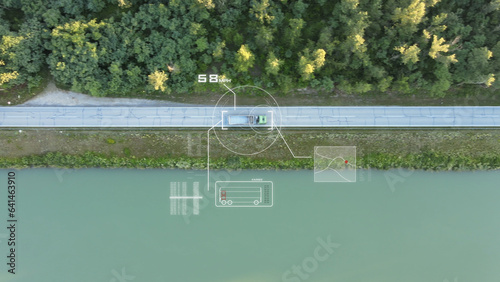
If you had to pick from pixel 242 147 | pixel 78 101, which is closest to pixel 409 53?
pixel 242 147

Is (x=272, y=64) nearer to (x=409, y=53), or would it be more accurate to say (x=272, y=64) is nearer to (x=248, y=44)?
(x=248, y=44)

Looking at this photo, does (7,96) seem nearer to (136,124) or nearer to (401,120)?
(136,124)

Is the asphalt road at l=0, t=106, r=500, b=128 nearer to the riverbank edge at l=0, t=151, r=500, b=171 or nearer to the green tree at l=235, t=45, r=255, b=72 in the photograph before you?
the riverbank edge at l=0, t=151, r=500, b=171
